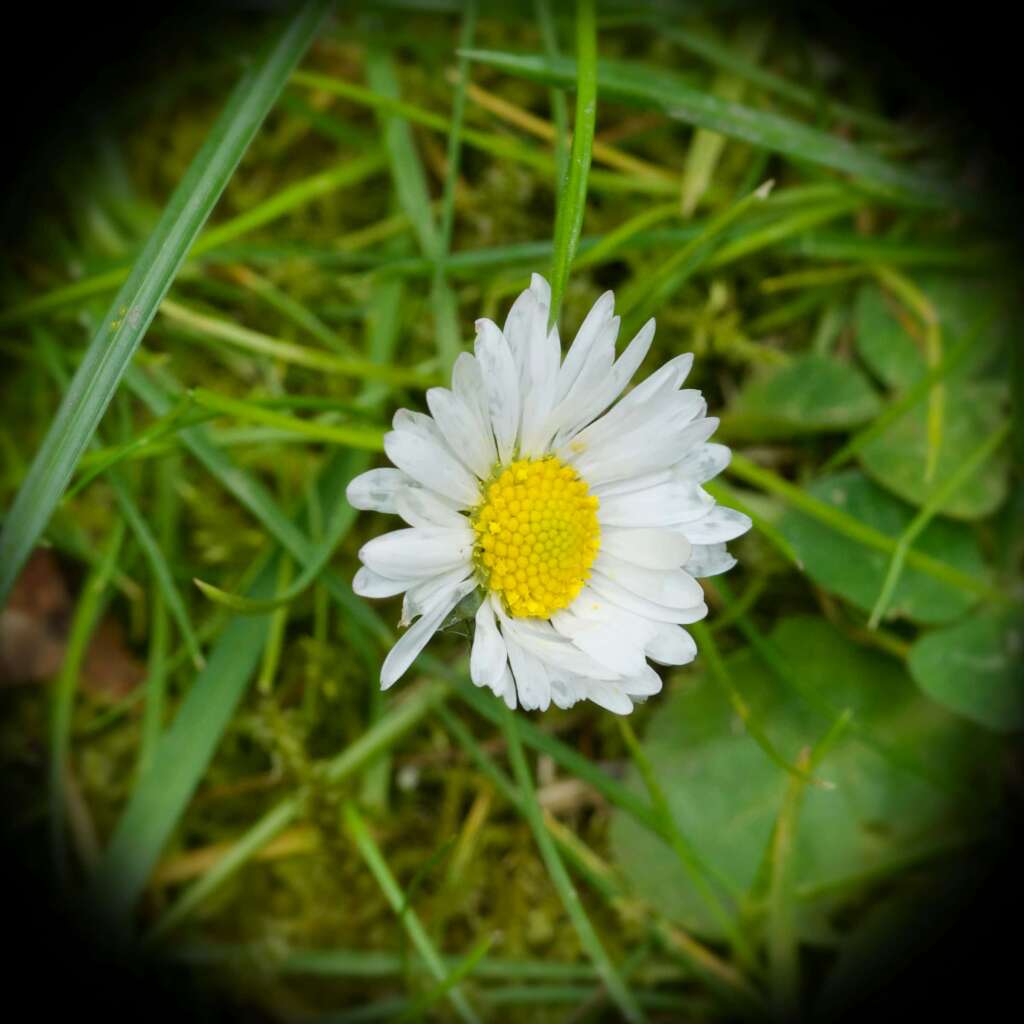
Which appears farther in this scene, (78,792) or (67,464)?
(78,792)

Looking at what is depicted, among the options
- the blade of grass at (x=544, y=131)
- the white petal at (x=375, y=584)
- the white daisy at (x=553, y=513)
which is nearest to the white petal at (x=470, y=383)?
the white daisy at (x=553, y=513)

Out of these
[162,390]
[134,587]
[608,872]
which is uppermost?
[162,390]

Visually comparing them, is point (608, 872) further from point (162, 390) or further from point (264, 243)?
point (264, 243)

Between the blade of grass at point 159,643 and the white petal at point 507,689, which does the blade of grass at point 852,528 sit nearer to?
the white petal at point 507,689

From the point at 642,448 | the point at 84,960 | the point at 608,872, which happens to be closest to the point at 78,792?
the point at 84,960

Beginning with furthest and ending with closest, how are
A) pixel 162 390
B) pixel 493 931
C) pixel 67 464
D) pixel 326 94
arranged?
pixel 326 94, pixel 493 931, pixel 162 390, pixel 67 464

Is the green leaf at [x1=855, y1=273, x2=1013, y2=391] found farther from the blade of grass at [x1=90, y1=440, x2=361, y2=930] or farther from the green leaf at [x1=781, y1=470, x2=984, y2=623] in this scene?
the blade of grass at [x1=90, y1=440, x2=361, y2=930]
